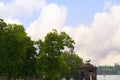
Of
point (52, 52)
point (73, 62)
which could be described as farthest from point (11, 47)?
point (73, 62)

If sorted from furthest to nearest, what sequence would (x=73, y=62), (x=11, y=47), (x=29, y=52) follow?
1. (x=73, y=62)
2. (x=29, y=52)
3. (x=11, y=47)

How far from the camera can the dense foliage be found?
8212cm

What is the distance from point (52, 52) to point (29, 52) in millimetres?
10540

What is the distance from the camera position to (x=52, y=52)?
88250 mm

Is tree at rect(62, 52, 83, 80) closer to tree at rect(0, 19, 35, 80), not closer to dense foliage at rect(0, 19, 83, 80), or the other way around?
dense foliage at rect(0, 19, 83, 80)

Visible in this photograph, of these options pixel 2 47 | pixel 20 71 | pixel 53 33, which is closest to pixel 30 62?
pixel 20 71

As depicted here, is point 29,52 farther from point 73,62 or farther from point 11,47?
point 73,62

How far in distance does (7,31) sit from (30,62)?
1612 centimetres

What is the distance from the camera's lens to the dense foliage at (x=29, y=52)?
8212 centimetres

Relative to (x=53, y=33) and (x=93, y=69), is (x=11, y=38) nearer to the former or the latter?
(x=53, y=33)

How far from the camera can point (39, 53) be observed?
9262 cm

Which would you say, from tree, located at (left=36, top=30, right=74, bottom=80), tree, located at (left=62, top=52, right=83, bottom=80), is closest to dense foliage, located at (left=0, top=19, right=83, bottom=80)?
tree, located at (left=36, top=30, right=74, bottom=80)

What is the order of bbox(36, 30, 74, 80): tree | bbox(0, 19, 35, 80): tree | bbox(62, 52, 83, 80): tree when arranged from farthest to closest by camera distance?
1. bbox(62, 52, 83, 80): tree
2. bbox(36, 30, 74, 80): tree
3. bbox(0, 19, 35, 80): tree

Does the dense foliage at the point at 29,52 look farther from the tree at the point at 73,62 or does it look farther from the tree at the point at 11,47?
the tree at the point at 73,62
